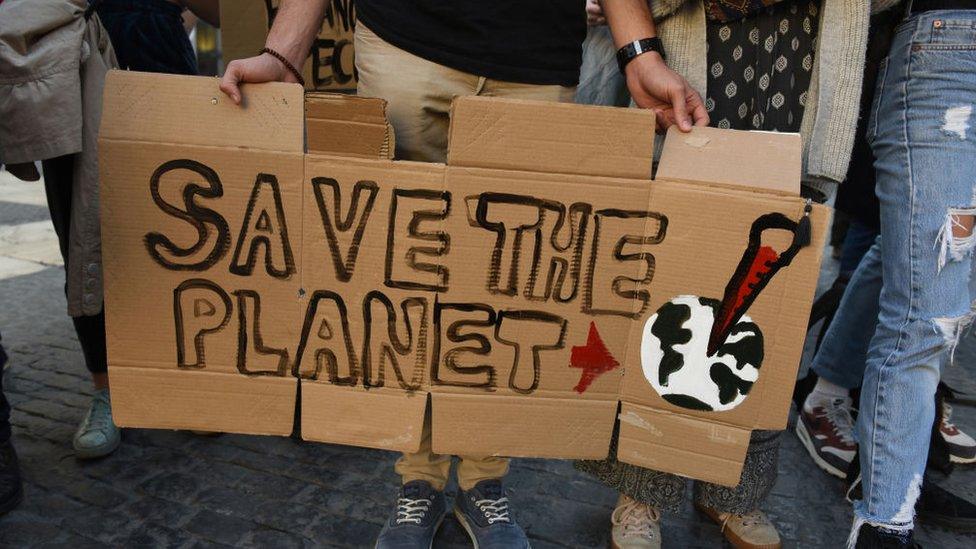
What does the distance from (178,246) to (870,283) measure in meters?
2.05

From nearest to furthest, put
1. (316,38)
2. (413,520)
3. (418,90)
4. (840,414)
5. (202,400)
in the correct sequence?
(202,400) < (418,90) < (413,520) < (316,38) < (840,414)

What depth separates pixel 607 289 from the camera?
1536 millimetres

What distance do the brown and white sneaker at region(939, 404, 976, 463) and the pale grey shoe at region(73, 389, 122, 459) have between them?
9.04ft

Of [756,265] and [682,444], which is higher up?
[756,265]

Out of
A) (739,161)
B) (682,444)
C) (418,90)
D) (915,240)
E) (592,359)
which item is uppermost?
(418,90)

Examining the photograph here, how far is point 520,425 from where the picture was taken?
1608mm

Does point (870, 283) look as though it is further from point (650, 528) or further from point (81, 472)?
point (81, 472)

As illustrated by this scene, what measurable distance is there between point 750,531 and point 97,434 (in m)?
1.98

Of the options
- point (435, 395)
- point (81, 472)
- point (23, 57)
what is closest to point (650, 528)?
point (435, 395)

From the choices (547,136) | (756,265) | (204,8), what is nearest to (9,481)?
(204,8)

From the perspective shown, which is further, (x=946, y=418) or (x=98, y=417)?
(x=946, y=418)

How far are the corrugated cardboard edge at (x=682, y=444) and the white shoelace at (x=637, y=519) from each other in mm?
376

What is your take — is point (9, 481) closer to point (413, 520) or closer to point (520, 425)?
point (413, 520)

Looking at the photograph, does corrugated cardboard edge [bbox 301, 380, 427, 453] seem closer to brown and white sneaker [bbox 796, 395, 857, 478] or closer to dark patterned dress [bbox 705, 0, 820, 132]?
dark patterned dress [bbox 705, 0, 820, 132]
